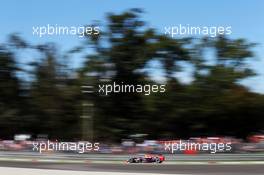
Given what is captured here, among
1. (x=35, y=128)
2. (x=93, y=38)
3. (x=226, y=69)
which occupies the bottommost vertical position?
(x=35, y=128)

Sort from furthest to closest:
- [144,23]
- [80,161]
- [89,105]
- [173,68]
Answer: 1. [144,23]
2. [173,68]
3. [89,105]
4. [80,161]

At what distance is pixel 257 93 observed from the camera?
4347 centimetres

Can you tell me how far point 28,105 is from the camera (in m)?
43.8

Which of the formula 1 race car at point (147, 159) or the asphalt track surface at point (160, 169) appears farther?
the formula 1 race car at point (147, 159)

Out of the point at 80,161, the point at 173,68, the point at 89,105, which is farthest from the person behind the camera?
the point at 173,68

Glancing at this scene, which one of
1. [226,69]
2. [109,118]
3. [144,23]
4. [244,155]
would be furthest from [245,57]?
[244,155]

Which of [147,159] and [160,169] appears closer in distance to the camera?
[160,169]

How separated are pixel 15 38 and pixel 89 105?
11.2 meters

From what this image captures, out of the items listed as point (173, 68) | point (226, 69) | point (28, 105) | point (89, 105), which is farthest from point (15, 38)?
point (226, 69)

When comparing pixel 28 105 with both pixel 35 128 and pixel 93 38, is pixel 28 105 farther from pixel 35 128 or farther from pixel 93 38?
pixel 93 38

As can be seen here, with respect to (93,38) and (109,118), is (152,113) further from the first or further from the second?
(93,38)

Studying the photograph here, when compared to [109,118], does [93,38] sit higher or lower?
higher

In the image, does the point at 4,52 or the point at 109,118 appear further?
the point at 4,52

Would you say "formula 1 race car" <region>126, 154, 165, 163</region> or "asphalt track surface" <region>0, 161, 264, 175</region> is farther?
"formula 1 race car" <region>126, 154, 165, 163</region>
